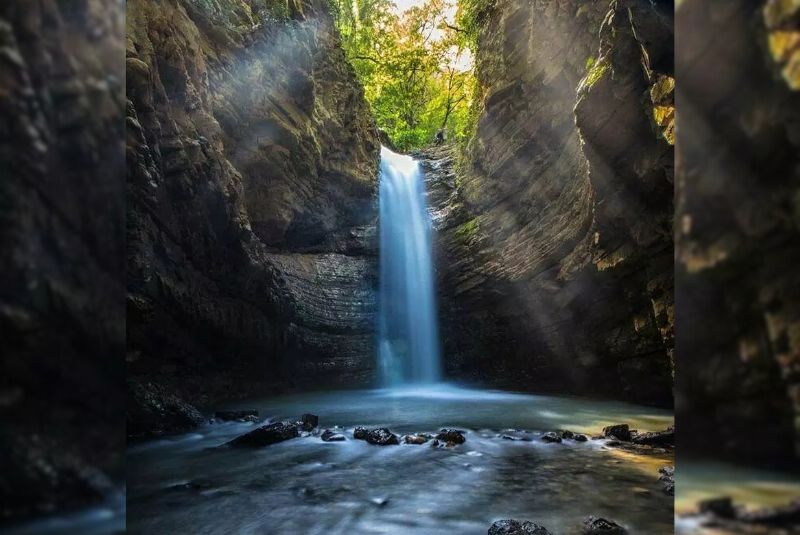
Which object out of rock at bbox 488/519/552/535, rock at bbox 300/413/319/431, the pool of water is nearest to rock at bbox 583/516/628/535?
the pool of water

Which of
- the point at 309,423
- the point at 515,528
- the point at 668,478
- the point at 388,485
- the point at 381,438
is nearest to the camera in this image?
the point at 515,528

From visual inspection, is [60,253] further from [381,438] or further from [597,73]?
[597,73]

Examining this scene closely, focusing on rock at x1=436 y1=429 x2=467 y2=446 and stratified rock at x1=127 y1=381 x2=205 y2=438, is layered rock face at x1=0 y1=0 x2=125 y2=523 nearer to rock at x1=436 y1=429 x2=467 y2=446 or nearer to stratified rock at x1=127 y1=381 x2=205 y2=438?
rock at x1=436 y1=429 x2=467 y2=446

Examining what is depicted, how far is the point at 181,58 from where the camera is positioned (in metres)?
8.20

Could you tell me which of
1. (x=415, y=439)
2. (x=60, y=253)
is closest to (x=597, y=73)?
(x=415, y=439)

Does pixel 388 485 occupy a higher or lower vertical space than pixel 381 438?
lower

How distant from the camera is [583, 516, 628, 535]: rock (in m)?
3.41

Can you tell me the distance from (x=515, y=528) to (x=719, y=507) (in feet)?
6.45

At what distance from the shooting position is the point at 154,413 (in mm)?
7277

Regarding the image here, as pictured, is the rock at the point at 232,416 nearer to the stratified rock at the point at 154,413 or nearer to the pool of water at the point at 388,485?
the pool of water at the point at 388,485

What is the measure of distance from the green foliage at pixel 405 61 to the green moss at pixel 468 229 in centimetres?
829

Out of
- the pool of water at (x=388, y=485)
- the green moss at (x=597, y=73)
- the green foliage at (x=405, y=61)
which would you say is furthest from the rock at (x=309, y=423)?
the green foliage at (x=405, y=61)

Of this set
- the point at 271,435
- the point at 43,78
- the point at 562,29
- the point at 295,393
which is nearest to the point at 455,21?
the point at 562,29

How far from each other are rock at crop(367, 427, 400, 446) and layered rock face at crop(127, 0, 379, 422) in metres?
4.29
